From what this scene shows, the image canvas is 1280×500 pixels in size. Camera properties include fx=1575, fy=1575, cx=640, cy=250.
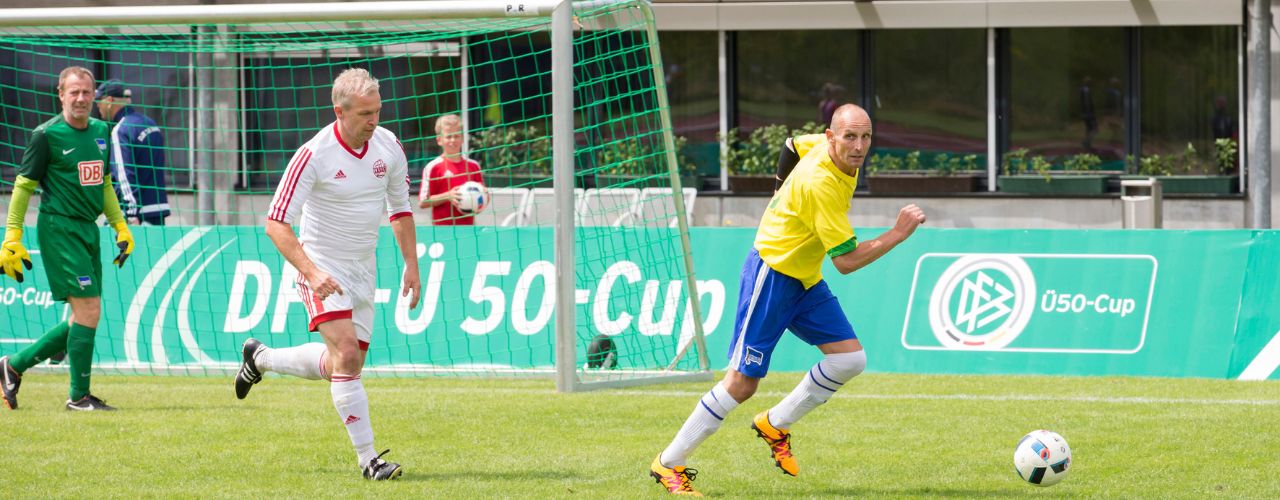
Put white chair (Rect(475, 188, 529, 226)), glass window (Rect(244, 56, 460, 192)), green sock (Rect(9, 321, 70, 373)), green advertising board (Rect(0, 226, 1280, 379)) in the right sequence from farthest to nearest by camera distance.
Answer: glass window (Rect(244, 56, 460, 192)) → white chair (Rect(475, 188, 529, 226)) → green advertising board (Rect(0, 226, 1280, 379)) → green sock (Rect(9, 321, 70, 373))

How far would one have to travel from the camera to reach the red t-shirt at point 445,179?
12398 millimetres

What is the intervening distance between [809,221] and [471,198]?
5.90 meters

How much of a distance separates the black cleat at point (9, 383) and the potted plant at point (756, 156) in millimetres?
12598

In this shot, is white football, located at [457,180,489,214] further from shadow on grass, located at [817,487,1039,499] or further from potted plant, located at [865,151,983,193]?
potted plant, located at [865,151,983,193]

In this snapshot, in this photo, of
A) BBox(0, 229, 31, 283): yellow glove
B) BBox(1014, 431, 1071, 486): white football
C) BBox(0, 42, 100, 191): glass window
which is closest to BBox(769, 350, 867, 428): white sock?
BBox(1014, 431, 1071, 486): white football

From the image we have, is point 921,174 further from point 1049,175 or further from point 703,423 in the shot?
point 703,423

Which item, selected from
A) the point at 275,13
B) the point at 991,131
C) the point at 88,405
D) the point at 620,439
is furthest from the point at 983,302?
the point at 991,131

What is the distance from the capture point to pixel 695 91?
21.7 meters

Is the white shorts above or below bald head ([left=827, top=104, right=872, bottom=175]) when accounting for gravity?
below

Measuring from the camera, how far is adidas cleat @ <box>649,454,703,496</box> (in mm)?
6697

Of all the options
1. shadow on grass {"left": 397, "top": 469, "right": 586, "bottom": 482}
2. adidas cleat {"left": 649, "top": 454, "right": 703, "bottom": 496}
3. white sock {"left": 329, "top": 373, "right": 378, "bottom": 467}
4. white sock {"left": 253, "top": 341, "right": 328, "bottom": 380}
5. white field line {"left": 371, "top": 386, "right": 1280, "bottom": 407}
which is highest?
white sock {"left": 253, "top": 341, "right": 328, "bottom": 380}

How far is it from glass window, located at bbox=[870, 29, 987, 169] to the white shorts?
1479 centimetres

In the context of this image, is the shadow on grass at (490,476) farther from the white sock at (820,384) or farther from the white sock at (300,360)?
the white sock at (820,384)

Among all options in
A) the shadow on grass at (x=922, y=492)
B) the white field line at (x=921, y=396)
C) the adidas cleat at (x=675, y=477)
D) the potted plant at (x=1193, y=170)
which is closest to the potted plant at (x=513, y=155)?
the potted plant at (x=1193, y=170)
